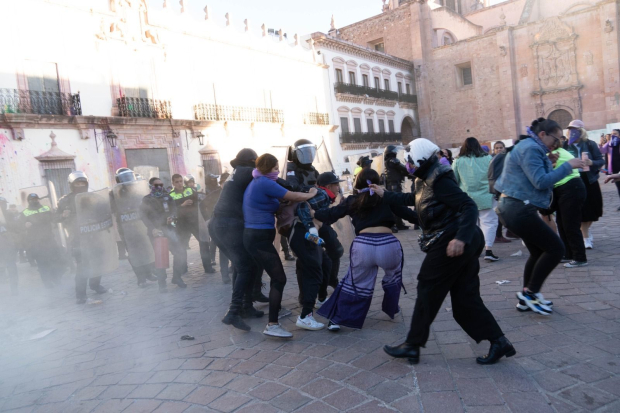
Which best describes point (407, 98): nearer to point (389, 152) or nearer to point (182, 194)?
point (182, 194)

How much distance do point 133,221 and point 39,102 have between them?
11483mm

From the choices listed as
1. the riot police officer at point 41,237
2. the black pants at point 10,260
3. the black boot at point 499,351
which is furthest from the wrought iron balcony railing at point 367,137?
the black boot at point 499,351

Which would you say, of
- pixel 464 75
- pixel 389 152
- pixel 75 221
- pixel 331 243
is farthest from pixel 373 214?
pixel 464 75

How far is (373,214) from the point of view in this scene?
4.04 metres

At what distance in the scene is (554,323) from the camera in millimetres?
3934

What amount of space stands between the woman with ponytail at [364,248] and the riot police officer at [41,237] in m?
5.88

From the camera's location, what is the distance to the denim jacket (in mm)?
4016

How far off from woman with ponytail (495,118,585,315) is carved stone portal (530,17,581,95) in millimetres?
31254

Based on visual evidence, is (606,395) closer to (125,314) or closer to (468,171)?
(468,171)

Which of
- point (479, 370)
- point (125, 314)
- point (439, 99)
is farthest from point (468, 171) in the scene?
point (439, 99)

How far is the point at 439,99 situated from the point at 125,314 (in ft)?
114

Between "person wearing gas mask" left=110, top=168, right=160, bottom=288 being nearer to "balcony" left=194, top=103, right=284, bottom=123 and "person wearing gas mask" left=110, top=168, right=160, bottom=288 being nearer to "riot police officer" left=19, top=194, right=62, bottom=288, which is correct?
"riot police officer" left=19, top=194, right=62, bottom=288

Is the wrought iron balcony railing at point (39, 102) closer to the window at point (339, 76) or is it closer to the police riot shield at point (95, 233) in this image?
the police riot shield at point (95, 233)

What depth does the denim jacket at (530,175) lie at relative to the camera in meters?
4.02
